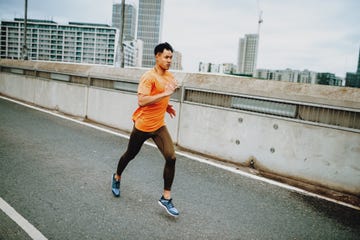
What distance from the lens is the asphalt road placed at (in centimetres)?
324

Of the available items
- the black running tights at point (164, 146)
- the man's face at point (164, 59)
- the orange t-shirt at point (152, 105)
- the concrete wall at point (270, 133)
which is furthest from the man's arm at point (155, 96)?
the concrete wall at point (270, 133)

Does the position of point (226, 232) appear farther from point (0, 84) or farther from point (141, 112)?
point (0, 84)

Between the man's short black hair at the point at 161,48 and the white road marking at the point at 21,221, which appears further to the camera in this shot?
the man's short black hair at the point at 161,48

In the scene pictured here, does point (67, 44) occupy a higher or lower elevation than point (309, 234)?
higher

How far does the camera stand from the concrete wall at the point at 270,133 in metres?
4.59

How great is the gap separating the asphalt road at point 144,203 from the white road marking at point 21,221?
0.15 feet

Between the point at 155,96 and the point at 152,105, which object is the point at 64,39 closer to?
the point at 152,105

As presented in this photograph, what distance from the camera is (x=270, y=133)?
17.4 feet

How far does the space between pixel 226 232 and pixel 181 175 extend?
1788mm

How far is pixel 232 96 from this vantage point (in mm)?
5863

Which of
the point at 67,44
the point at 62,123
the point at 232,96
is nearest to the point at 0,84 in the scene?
the point at 62,123

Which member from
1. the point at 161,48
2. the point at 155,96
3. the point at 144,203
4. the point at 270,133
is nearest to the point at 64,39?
the point at 270,133

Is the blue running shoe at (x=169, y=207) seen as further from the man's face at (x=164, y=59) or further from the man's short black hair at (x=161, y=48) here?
the man's short black hair at (x=161, y=48)

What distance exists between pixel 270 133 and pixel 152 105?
2.61 metres
